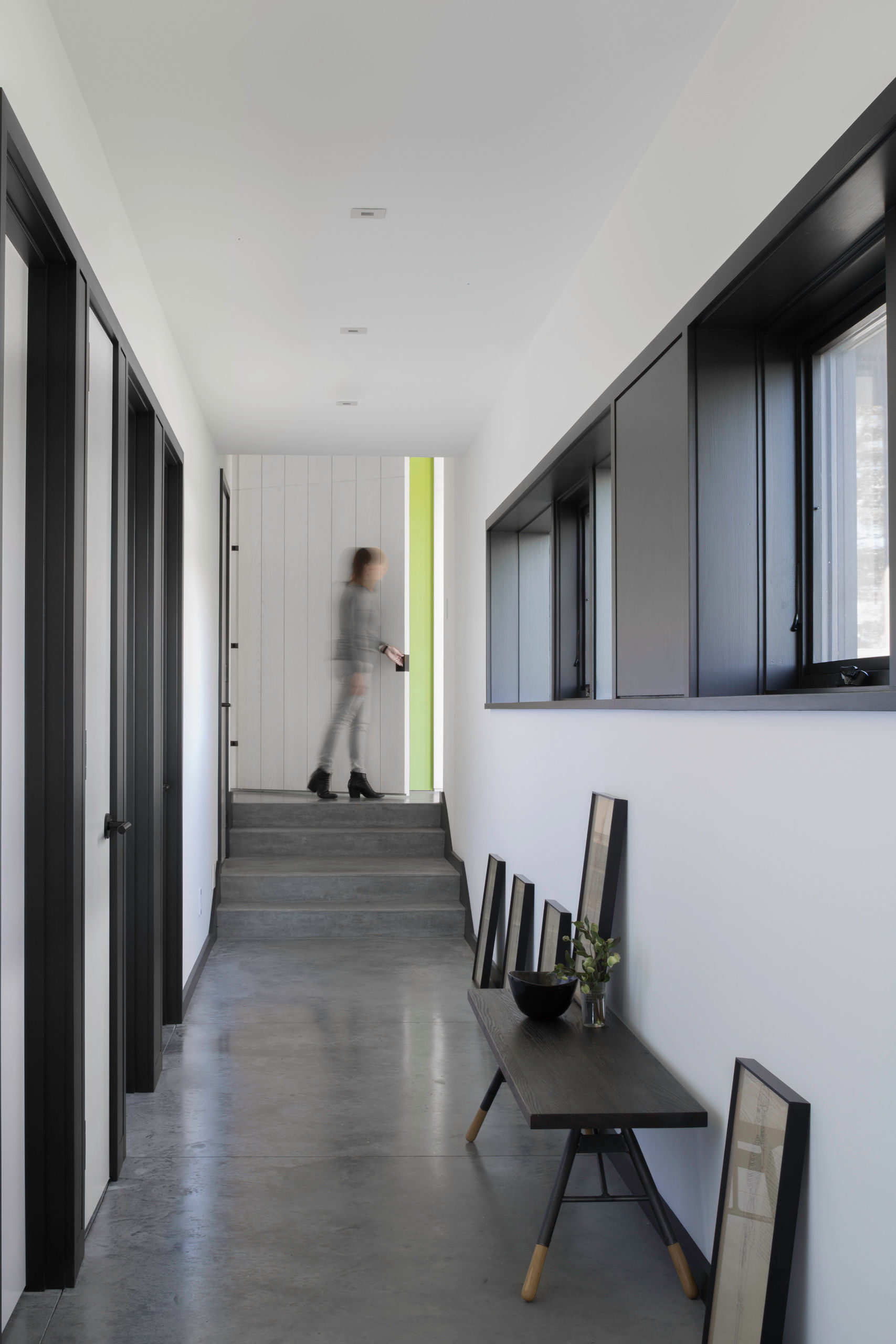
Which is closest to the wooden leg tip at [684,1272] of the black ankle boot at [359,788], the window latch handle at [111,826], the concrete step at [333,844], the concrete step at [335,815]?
the window latch handle at [111,826]

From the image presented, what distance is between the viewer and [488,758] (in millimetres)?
5238

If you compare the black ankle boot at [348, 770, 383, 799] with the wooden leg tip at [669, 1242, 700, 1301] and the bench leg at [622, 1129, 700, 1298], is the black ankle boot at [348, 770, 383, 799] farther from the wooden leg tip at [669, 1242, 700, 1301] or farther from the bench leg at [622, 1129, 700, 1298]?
the wooden leg tip at [669, 1242, 700, 1301]

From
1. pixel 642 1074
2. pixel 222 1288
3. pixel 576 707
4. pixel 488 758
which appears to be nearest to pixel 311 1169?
pixel 222 1288

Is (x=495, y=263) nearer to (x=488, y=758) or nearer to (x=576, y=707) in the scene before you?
(x=576, y=707)

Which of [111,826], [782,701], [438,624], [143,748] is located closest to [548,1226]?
[782,701]

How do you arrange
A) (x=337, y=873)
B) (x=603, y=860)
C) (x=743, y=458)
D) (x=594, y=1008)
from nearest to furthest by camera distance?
1. (x=743, y=458)
2. (x=594, y=1008)
3. (x=603, y=860)
4. (x=337, y=873)

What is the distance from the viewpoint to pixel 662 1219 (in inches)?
88.7

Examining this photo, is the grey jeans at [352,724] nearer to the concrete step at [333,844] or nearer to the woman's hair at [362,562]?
the woman's hair at [362,562]

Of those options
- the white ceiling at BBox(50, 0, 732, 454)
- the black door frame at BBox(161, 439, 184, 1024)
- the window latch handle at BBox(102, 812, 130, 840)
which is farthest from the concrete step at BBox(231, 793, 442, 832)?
the window latch handle at BBox(102, 812, 130, 840)

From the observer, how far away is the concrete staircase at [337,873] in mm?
5922

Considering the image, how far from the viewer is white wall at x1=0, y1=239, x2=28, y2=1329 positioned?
6.49 ft

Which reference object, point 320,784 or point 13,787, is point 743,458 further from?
point 320,784

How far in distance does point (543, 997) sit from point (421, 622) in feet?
18.5

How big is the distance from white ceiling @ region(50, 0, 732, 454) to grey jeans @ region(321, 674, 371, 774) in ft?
12.5
